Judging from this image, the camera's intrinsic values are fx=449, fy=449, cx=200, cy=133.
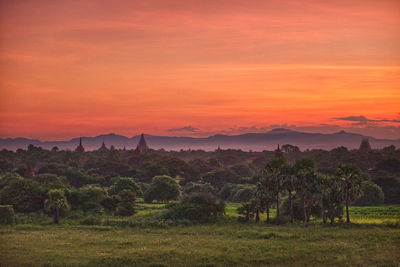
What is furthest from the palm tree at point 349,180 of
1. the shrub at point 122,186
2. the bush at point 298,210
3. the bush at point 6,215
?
the shrub at point 122,186

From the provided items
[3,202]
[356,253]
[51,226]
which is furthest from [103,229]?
[356,253]

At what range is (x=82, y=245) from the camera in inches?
1706

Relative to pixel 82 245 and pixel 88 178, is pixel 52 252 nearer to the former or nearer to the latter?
pixel 82 245

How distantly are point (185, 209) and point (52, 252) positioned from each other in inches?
953

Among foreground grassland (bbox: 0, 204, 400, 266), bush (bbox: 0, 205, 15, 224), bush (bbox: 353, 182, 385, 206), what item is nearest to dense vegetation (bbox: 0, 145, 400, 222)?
bush (bbox: 353, 182, 385, 206)

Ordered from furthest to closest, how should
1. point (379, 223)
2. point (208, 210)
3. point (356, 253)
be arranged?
point (208, 210) < point (379, 223) < point (356, 253)

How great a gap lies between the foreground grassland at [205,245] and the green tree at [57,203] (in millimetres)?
3981

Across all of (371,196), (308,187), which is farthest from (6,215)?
(371,196)

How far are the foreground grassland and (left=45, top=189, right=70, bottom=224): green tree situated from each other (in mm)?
3981

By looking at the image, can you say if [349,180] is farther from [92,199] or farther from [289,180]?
[92,199]

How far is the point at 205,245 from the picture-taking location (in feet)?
140

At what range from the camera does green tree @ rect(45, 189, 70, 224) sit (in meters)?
60.5

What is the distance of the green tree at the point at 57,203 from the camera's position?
60.5 m

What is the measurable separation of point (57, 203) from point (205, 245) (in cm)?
2681
